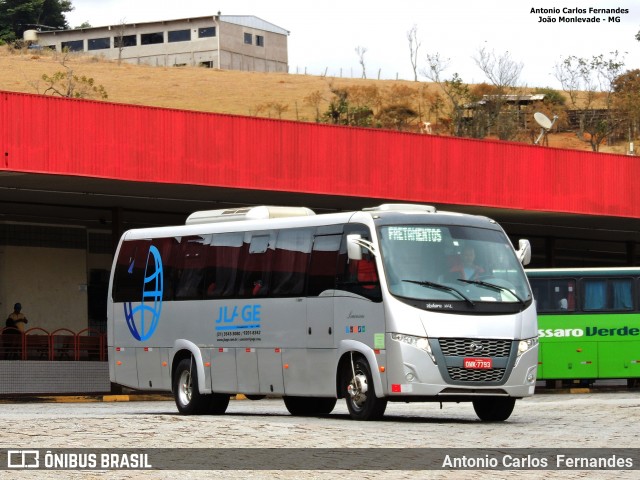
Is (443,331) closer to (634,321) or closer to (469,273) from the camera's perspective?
(469,273)

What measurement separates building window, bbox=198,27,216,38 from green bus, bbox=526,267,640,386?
84.5 meters

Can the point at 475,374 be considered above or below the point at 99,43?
below

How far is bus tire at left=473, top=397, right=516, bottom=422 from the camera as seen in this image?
67.9 ft

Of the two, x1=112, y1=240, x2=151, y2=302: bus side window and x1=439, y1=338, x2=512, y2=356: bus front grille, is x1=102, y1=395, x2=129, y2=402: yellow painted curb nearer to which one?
x1=112, y1=240, x2=151, y2=302: bus side window

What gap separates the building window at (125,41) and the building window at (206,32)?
23.3ft

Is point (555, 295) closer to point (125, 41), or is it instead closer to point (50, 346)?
point (50, 346)

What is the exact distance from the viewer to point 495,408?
2084 centimetres

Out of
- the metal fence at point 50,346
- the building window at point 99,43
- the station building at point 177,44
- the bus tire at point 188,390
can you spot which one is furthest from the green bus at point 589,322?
the building window at point 99,43

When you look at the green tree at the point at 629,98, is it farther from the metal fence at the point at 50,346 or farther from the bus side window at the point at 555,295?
the metal fence at the point at 50,346

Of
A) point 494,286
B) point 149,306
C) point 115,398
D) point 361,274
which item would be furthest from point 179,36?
point 494,286

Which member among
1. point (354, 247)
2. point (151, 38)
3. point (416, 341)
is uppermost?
point (151, 38)

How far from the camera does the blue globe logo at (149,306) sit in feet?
79.5

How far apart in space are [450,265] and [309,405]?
4298mm

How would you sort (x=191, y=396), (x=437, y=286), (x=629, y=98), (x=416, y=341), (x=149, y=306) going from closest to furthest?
(x=416, y=341) < (x=437, y=286) < (x=191, y=396) < (x=149, y=306) < (x=629, y=98)
